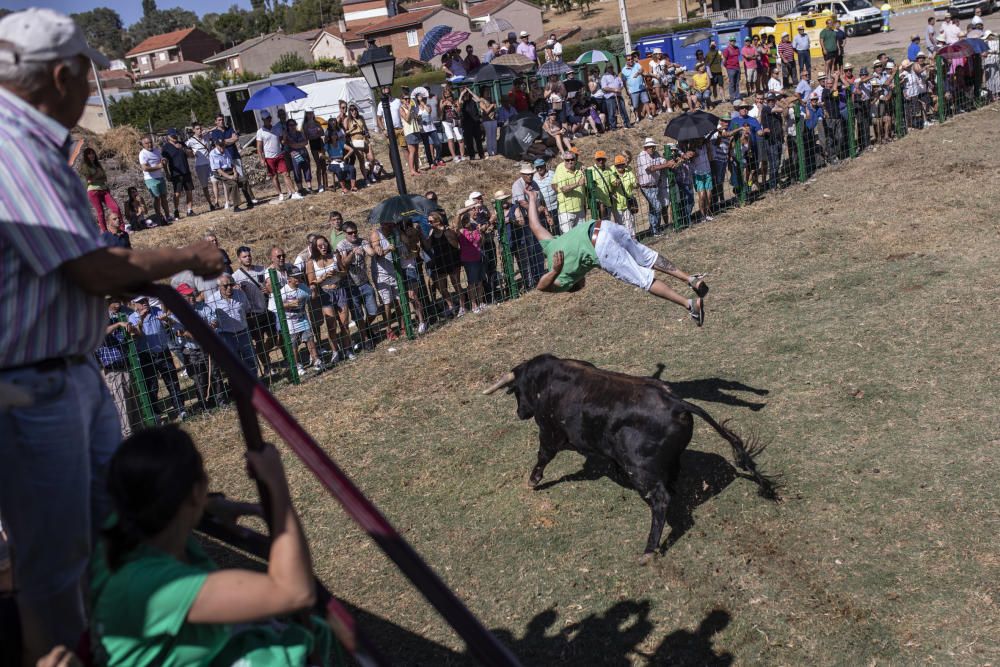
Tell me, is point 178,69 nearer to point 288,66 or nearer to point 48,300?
point 288,66

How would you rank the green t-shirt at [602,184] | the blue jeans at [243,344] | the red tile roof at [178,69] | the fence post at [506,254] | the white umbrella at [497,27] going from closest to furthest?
the blue jeans at [243,344] < the fence post at [506,254] < the green t-shirt at [602,184] < the white umbrella at [497,27] < the red tile roof at [178,69]

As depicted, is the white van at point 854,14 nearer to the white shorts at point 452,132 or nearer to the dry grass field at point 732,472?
the white shorts at point 452,132

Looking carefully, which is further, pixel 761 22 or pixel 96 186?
pixel 761 22

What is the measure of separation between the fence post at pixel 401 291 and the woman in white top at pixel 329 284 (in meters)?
0.82

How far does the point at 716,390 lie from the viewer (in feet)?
30.5

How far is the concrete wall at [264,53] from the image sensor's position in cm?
6528

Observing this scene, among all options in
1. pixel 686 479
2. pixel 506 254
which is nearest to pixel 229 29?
pixel 506 254

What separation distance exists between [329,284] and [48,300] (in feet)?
31.6

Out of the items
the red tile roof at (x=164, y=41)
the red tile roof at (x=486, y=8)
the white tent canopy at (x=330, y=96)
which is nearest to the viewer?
the white tent canopy at (x=330, y=96)

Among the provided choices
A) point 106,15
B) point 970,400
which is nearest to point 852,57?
point 970,400

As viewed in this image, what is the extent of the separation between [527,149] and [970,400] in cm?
879

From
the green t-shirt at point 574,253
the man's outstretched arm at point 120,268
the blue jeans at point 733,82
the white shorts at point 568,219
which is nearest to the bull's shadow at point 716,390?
the green t-shirt at point 574,253

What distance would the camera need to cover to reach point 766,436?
8227mm

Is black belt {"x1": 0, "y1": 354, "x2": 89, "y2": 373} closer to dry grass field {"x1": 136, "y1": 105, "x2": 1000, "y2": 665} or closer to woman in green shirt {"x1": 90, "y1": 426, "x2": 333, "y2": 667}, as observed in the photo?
woman in green shirt {"x1": 90, "y1": 426, "x2": 333, "y2": 667}
